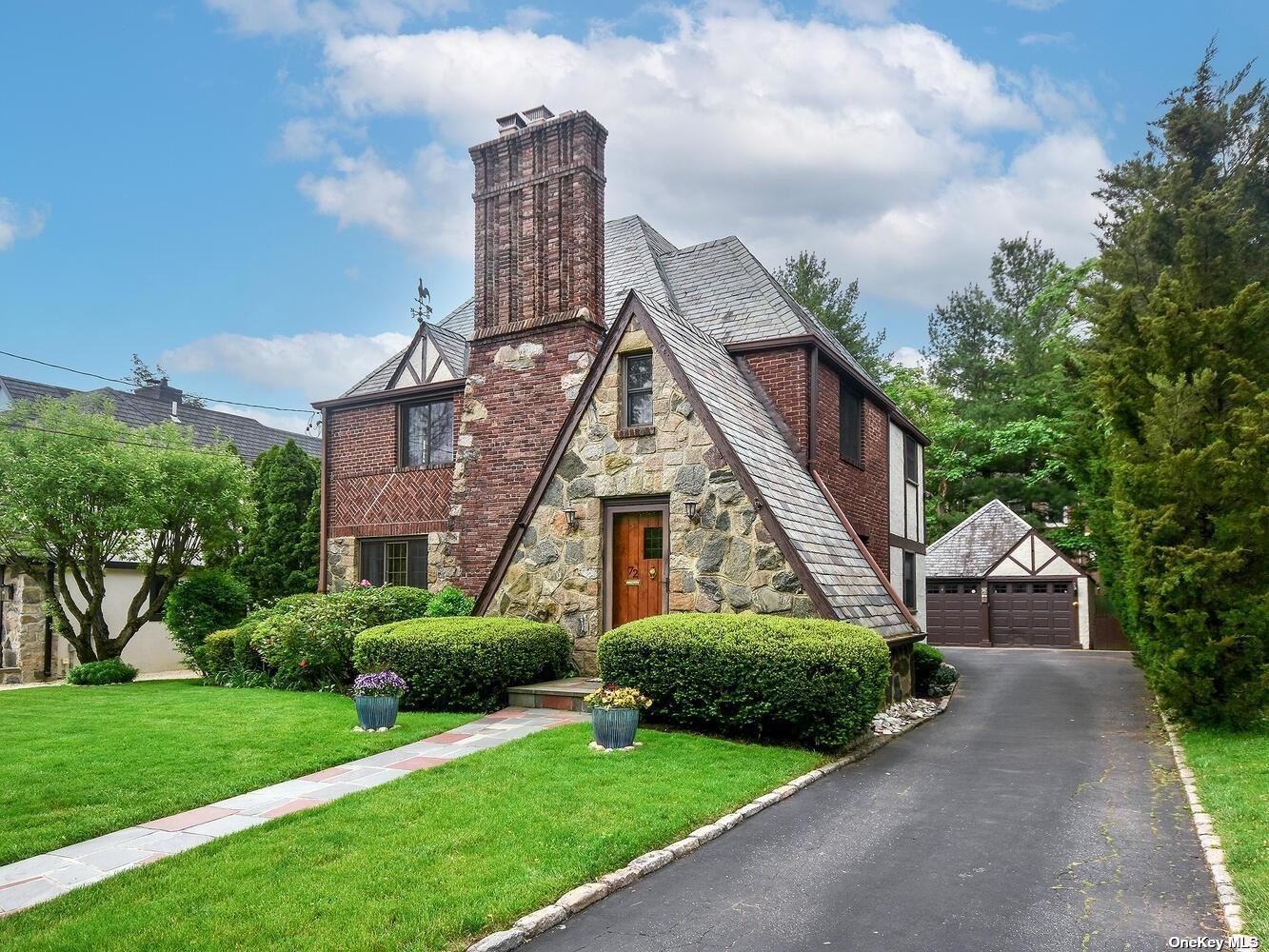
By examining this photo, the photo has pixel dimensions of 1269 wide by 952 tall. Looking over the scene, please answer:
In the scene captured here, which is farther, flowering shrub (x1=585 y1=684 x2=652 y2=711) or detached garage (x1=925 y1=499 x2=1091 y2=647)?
detached garage (x1=925 y1=499 x2=1091 y2=647)

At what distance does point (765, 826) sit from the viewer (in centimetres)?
650

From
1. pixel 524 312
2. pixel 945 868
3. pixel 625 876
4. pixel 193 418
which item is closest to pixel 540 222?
pixel 524 312

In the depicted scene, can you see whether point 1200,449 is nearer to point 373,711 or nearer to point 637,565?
point 637,565

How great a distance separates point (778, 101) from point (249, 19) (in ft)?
27.6

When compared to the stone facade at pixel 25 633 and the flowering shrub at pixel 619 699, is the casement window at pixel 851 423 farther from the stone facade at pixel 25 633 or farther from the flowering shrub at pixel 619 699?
the stone facade at pixel 25 633

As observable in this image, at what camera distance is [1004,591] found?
3094cm

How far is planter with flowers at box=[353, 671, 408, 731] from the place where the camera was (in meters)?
9.40

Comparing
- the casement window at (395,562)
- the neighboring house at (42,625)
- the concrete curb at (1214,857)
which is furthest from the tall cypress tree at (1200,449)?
the neighboring house at (42,625)

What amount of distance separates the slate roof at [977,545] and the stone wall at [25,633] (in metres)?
26.2

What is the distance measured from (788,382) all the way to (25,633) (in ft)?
56.0

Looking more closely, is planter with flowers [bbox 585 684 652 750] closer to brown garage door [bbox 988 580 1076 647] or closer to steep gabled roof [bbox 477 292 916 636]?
steep gabled roof [bbox 477 292 916 636]

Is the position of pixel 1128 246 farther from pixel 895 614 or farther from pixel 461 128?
pixel 461 128

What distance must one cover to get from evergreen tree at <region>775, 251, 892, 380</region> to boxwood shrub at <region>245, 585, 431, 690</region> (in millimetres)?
29443

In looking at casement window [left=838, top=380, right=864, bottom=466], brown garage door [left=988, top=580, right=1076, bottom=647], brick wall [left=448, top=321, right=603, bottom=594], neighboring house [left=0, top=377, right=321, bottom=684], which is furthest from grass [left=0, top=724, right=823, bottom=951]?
brown garage door [left=988, top=580, right=1076, bottom=647]
